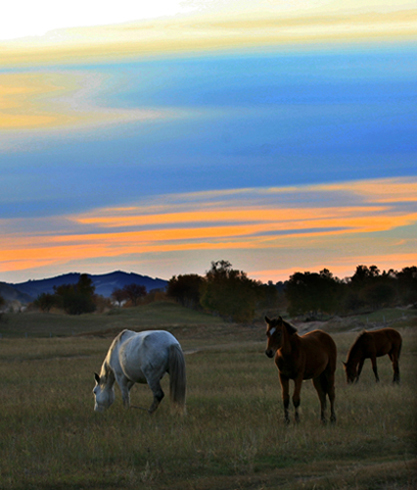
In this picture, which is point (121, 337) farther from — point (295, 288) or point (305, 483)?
point (295, 288)

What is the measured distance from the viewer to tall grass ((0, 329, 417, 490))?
907 cm

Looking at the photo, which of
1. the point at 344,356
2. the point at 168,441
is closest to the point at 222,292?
the point at 344,356

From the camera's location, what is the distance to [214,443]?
1102cm

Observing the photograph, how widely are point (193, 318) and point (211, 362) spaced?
83778mm

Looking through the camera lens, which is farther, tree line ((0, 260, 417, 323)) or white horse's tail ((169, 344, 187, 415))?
tree line ((0, 260, 417, 323))

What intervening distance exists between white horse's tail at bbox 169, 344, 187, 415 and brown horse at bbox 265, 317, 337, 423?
2499 mm

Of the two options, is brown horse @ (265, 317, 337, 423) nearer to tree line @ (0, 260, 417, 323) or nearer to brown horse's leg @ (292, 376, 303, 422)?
brown horse's leg @ (292, 376, 303, 422)

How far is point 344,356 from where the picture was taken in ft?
102

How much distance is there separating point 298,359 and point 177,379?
3.19 m

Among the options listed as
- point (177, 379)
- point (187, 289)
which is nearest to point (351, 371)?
point (177, 379)

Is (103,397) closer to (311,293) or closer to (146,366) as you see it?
(146,366)

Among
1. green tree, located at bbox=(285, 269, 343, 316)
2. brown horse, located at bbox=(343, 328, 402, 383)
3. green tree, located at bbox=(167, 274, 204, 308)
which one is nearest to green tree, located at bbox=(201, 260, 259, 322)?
green tree, located at bbox=(285, 269, 343, 316)

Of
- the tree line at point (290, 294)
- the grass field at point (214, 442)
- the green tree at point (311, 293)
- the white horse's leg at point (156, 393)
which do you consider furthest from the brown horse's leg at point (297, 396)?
the green tree at point (311, 293)

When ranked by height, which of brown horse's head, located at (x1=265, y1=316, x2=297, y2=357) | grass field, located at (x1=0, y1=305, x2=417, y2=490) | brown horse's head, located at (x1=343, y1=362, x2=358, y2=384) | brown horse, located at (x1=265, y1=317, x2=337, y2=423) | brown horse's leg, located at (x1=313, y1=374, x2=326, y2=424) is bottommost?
grass field, located at (x1=0, y1=305, x2=417, y2=490)
